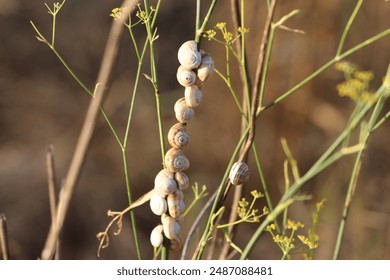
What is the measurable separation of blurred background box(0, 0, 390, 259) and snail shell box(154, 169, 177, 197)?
1235mm

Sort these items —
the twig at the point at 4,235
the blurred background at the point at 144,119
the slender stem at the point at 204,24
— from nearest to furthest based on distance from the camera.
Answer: the slender stem at the point at 204,24
the twig at the point at 4,235
the blurred background at the point at 144,119

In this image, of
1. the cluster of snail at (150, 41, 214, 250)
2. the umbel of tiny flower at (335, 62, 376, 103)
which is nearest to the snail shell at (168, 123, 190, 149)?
the cluster of snail at (150, 41, 214, 250)

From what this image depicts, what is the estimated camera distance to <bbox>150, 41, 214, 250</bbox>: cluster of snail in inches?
21.5

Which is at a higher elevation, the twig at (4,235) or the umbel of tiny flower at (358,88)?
the umbel of tiny flower at (358,88)

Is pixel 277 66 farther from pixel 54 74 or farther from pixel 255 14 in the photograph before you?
pixel 54 74

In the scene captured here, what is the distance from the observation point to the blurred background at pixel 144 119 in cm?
185

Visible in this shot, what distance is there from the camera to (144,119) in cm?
198

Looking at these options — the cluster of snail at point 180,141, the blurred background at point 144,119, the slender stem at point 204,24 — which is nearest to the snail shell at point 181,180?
the cluster of snail at point 180,141

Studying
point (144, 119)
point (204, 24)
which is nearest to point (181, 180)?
point (204, 24)

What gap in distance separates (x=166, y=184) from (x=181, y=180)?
1 centimetres

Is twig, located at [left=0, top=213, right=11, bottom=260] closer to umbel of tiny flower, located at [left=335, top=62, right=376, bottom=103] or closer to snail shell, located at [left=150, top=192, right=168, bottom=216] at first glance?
snail shell, located at [left=150, top=192, right=168, bottom=216]

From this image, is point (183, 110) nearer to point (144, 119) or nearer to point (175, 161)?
point (175, 161)

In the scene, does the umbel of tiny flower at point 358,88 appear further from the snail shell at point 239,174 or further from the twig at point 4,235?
the twig at point 4,235
